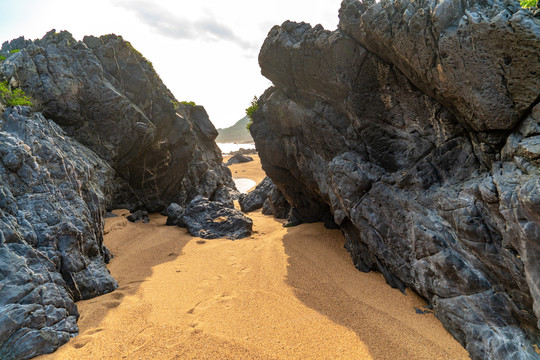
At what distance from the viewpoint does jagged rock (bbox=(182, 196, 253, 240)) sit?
562 inches

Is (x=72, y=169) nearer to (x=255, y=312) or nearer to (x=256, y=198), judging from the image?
(x=255, y=312)

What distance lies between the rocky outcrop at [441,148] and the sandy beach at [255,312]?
0.91m

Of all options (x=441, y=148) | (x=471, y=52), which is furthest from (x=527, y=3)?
(x=441, y=148)

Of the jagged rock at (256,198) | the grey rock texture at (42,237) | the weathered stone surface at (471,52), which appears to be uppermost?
the weathered stone surface at (471,52)

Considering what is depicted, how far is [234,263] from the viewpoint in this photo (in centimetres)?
1023

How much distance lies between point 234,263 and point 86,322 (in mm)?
4829

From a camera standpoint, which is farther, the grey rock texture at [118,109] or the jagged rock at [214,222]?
the jagged rock at [214,222]

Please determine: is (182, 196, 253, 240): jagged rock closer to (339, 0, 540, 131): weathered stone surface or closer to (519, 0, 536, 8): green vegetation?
(339, 0, 540, 131): weathered stone surface

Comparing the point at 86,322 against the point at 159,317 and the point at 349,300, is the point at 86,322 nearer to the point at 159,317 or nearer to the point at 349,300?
the point at 159,317

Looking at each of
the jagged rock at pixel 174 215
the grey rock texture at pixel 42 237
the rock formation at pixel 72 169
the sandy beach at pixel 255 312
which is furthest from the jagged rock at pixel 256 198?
the grey rock texture at pixel 42 237

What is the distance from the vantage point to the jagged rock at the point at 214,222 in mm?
14266

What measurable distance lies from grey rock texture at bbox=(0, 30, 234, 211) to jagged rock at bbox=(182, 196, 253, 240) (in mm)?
5233

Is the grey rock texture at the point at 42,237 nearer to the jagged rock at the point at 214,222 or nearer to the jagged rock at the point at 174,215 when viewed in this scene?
the jagged rock at the point at 214,222

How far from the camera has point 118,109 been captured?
1627 centimetres
